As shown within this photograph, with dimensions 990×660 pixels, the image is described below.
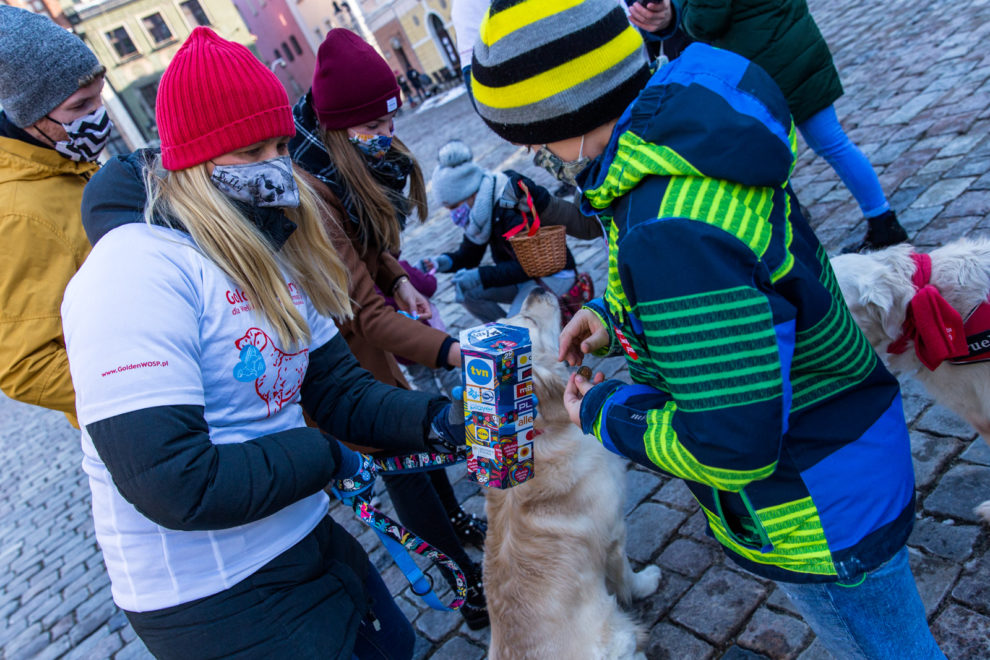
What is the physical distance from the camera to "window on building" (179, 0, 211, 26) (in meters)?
45.1

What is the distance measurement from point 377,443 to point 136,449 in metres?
0.95

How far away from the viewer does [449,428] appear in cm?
215

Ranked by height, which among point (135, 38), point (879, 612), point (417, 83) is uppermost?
point (135, 38)

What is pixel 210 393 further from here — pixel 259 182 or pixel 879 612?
pixel 879 612

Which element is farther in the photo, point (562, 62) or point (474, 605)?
point (474, 605)

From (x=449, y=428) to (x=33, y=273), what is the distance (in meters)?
1.53

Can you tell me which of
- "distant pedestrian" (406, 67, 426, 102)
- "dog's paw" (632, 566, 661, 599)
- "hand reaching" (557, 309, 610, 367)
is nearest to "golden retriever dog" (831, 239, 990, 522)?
"hand reaching" (557, 309, 610, 367)

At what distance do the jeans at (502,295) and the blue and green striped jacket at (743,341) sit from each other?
2467 millimetres

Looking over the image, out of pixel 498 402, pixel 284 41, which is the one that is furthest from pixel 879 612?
pixel 284 41

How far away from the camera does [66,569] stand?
5.26m

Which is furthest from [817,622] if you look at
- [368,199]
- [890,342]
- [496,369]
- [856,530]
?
[368,199]

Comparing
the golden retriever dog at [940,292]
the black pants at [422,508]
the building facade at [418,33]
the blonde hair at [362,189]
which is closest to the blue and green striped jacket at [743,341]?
the golden retriever dog at [940,292]

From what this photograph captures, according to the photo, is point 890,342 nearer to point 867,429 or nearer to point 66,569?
point 867,429

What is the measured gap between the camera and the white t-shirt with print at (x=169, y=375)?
1422 millimetres
